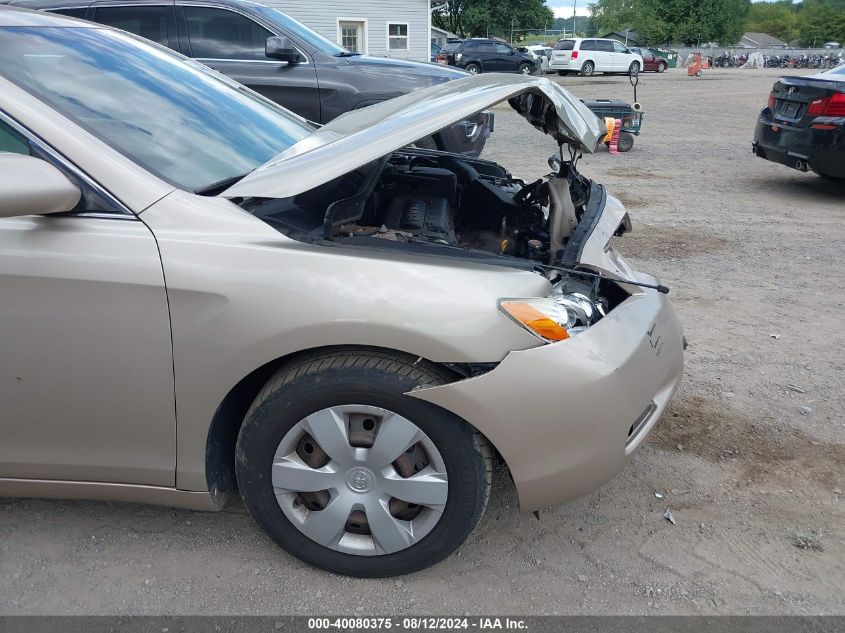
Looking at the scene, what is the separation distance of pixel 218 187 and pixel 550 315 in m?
1.22

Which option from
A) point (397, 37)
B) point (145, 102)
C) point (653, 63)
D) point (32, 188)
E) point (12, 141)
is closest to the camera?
point (32, 188)

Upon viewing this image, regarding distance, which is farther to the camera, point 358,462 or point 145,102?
point 145,102

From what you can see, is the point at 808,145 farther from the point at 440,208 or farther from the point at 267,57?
the point at 440,208

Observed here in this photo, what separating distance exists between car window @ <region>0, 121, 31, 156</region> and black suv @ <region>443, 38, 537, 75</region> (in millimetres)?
31483

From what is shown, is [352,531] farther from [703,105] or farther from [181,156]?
[703,105]

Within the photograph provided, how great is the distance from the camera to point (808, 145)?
7.72 metres

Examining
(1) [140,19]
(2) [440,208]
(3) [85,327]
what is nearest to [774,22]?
(1) [140,19]

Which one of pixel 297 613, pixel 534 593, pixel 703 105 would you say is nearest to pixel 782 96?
pixel 534 593

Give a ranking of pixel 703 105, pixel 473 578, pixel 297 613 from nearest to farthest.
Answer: pixel 297 613 → pixel 473 578 → pixel 703 105

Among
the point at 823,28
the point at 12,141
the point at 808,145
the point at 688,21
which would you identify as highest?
the point at 823,28

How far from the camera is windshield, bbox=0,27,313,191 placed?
96.3 inches

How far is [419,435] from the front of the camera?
228 cm

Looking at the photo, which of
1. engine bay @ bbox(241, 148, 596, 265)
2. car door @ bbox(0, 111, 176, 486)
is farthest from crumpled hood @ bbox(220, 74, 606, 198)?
car door @ bbox(0, 111, 176, 486)

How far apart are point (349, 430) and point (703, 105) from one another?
65.2 ft
